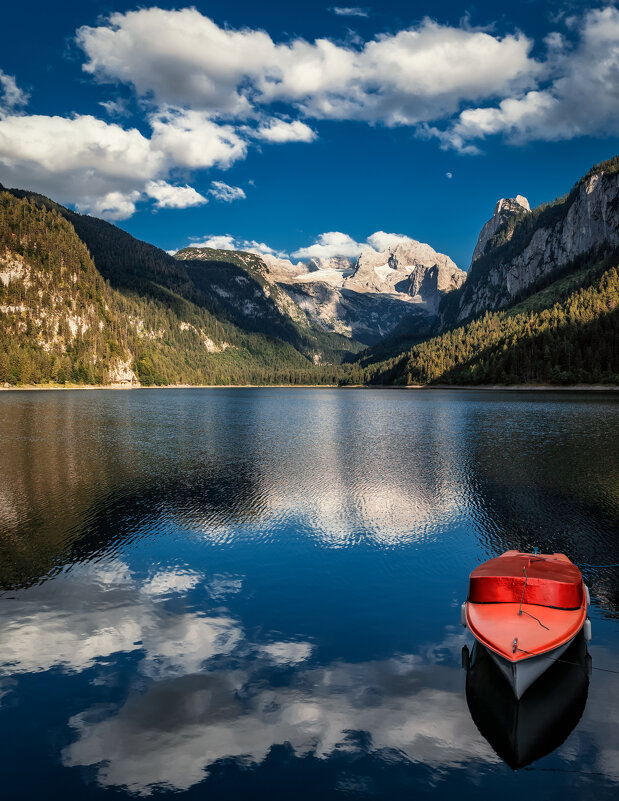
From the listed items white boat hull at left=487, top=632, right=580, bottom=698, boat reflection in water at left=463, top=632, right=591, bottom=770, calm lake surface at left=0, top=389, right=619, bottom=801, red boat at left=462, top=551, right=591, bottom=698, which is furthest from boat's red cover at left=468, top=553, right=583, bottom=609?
white boat hull at left=487, top=632, right=580, bottom=698

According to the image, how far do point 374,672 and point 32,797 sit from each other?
387 inches

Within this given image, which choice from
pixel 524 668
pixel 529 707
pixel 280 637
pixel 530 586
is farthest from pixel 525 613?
pixel 280 637

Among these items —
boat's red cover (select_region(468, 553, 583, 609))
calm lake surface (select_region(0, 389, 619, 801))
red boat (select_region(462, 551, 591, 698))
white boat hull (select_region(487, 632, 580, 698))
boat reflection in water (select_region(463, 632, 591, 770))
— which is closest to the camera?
calm lake surface (select_region(0, 389, 619, 801))

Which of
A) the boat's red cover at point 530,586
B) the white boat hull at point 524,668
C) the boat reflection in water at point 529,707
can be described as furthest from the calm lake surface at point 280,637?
the boat's red cover at point 530,586

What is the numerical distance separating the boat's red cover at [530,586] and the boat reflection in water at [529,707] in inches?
69.6

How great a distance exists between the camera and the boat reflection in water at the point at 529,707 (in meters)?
12.2

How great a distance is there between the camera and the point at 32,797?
416 inches

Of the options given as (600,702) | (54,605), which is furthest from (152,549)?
(600,702)

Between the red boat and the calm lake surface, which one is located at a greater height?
the red boat

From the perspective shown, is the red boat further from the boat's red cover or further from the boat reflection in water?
the boat reflection in water

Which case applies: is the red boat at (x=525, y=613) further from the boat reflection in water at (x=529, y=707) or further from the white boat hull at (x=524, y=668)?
the boat reflection in water at (x=529, y=707)

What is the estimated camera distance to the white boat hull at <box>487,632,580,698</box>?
42.8 feet

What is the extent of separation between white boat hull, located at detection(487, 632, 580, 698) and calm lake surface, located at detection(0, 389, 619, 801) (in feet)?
2.43

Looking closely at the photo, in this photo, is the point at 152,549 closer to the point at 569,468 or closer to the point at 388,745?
the point at 388,745
